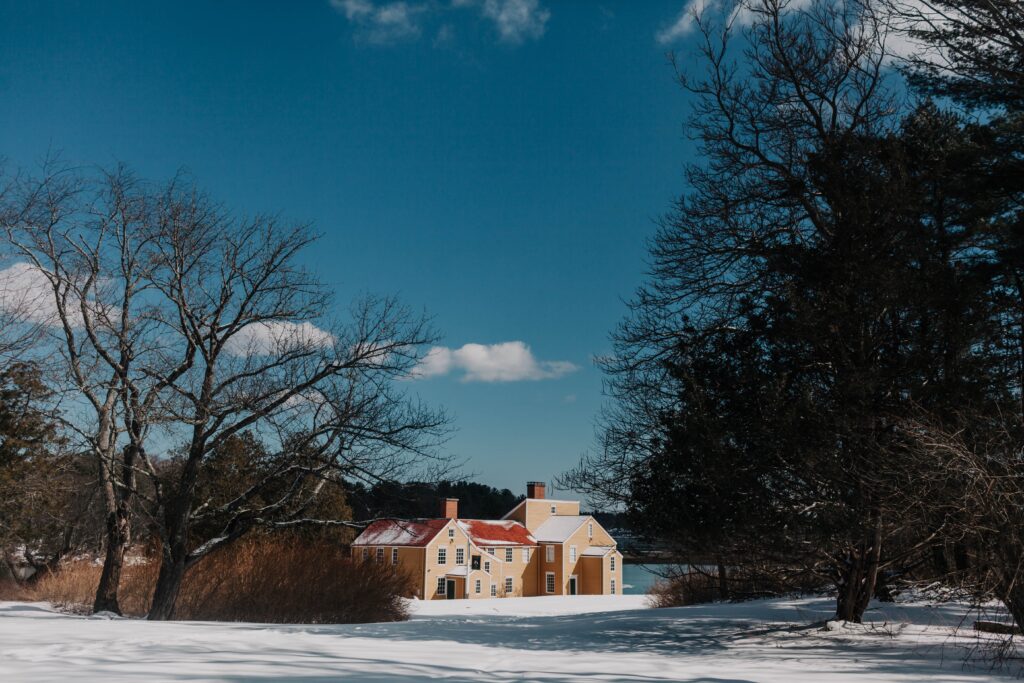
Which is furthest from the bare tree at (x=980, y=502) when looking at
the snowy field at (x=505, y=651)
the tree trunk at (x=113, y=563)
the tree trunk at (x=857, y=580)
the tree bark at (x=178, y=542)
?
the tree trunk at (x=113, y=563)

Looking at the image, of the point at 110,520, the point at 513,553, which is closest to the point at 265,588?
the point at 110,520

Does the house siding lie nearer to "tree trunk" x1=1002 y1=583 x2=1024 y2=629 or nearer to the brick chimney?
the brick chimney

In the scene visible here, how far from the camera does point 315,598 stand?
16.1 metres

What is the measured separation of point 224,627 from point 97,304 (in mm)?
7073

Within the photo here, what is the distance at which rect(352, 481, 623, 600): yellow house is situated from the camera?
43406 millimetres

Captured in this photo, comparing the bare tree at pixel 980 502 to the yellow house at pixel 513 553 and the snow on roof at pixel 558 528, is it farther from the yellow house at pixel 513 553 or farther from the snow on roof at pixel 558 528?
the snow on roof at pixel 558 528

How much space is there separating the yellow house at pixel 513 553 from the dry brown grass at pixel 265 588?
2463cm

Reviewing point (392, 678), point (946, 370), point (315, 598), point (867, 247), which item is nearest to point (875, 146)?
point (867, 247)

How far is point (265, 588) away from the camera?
619 inches

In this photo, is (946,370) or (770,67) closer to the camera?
(946,370)

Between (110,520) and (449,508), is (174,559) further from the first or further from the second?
(449,508)

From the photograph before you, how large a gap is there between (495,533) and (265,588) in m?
34.2

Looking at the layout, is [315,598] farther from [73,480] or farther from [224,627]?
[73,480]

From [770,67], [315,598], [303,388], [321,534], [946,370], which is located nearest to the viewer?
[946,370]
